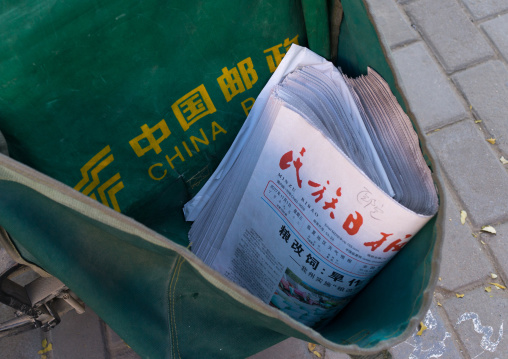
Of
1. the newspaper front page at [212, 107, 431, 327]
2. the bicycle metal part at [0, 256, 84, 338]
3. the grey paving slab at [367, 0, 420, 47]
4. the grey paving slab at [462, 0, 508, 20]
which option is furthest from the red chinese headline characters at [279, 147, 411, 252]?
the grey paving slab at [462, 0, 508, 20]

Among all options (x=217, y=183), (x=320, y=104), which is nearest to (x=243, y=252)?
(x=217, y=183)

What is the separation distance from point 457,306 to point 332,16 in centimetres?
115

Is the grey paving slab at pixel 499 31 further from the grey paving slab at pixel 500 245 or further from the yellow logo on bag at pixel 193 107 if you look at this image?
the yellow logo on bag at pixel 193 107

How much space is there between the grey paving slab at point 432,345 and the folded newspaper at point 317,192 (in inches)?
27.2

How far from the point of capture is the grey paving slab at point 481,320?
5.33 ft

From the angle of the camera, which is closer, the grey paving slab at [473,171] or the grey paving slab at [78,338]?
the grey paving slab at [78,338]

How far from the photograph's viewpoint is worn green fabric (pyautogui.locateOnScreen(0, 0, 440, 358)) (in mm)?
745

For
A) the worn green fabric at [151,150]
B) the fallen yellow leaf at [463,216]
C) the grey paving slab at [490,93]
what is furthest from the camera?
the grey paving slab at [490,93]

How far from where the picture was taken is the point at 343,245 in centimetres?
95

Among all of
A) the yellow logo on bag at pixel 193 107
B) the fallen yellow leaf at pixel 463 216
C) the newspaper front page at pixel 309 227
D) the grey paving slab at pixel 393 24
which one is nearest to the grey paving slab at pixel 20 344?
the newspaper front page at pixel 309 227

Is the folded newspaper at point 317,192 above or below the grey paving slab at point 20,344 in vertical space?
above

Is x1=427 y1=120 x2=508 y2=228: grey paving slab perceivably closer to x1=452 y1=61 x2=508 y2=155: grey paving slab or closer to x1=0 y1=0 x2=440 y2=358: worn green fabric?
x1=452 y1=61 x2=508 y2=155: grey paving slab

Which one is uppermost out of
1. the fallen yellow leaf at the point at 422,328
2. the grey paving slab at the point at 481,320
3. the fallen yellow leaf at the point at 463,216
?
the fallen yellow leaf at the point at 463,216

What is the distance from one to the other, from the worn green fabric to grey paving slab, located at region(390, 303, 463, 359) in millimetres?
688
